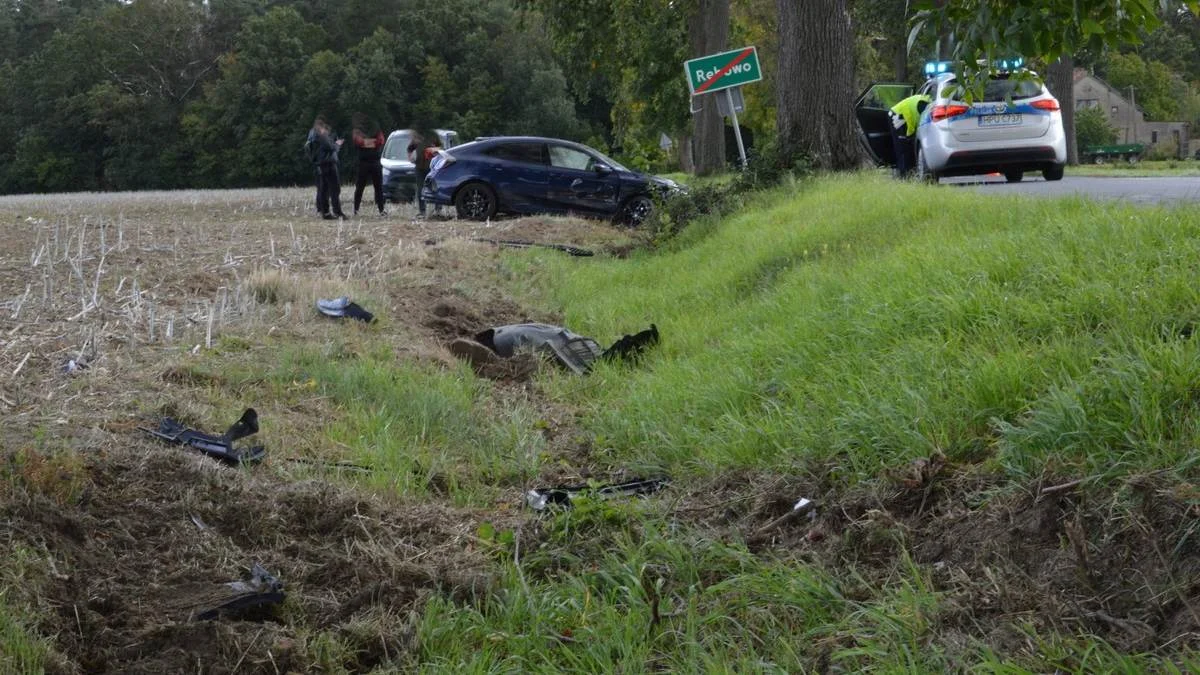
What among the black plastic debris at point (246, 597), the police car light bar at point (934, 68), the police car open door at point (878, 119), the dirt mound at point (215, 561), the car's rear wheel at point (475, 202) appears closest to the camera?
the dirt mound at point (215, 561)

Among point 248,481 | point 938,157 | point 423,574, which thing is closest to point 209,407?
point 248,481

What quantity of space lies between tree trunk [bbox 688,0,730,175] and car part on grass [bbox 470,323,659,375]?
68.7ft

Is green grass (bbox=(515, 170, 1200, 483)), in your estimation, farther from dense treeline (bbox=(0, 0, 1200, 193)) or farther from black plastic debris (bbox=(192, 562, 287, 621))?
dense treeline (bbox=(0, 0, 1200, 193))

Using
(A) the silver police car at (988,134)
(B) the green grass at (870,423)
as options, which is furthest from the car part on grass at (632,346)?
(A) the silver police car at (988,134)

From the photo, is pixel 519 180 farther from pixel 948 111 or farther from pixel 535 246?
pixel 948 111

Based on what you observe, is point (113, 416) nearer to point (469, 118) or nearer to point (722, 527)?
point (722, 527)

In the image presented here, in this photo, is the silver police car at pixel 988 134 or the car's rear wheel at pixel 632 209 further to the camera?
the car's rear wheel at pixel 632 209

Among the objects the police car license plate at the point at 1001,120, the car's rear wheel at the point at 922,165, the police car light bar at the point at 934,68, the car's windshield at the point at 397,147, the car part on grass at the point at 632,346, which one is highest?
the police car light bar at the point at 934,68

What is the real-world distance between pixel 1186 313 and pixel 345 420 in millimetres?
4020

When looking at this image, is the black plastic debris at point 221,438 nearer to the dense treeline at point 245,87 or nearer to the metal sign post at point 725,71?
the metal sign post at point 725,71

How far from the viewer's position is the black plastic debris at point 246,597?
14.4 ft

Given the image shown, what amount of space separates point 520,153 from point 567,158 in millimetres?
806

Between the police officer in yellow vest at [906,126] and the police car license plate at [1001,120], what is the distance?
898 mm

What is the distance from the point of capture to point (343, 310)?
31.4 ft
